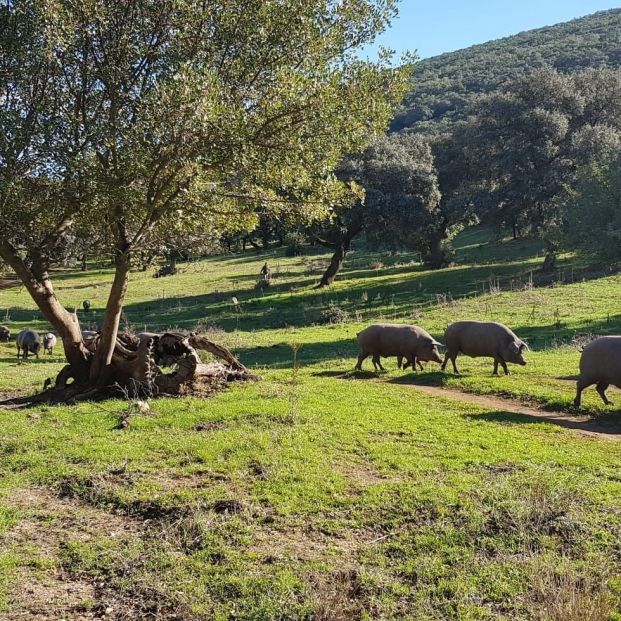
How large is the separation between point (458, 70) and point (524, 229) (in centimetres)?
11509

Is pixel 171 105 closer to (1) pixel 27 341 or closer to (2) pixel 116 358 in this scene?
(2) pixel 116 358

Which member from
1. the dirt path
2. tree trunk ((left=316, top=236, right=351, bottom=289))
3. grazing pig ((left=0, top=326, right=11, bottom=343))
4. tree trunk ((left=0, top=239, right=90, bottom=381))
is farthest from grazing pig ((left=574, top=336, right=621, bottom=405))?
tree trunk ((left=316, top=236, right=351, bottom=289))

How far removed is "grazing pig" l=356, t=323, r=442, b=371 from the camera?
19.8 metres

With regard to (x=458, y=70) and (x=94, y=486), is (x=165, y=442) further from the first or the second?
(x=458, y=70)

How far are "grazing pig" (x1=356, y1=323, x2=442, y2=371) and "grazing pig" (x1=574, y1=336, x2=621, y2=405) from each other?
5.97 m

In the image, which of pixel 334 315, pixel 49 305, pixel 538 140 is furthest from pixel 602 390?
pixel 538 140

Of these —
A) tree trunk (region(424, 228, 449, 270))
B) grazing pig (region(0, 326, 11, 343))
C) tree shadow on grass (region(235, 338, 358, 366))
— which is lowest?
tree shadow on grass (region(235, 338, 358, 366))

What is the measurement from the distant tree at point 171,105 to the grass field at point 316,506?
188 inches

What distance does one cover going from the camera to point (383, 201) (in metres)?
41.7

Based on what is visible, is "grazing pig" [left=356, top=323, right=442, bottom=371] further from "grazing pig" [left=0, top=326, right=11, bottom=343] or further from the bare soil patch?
"grazing pig" [left=0, top=326, right=11, bottom=343]

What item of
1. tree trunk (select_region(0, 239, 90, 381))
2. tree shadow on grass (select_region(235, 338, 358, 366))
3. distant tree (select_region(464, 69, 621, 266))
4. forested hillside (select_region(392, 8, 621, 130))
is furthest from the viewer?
forested hillside (select_region(392, 8, 621, 130))

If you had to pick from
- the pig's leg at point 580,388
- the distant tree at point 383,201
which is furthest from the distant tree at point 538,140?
the pig's leg at point 580,388

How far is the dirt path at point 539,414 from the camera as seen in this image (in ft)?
41.3

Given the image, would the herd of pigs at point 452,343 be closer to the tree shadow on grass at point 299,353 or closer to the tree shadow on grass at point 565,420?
the tree shadow on grass at point 299,353
